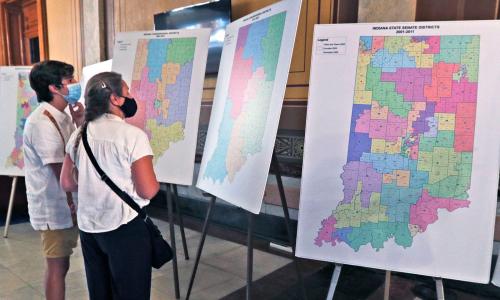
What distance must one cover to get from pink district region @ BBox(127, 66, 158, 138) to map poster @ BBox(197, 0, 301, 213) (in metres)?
0.44

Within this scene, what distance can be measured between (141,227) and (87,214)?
20 centimetres

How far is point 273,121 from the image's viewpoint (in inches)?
56.6

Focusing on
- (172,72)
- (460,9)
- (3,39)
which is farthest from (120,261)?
(3,39)

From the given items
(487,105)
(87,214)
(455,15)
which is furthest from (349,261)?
(455,15)

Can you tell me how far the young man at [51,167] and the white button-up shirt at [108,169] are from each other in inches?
11.9

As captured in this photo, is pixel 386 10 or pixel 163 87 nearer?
pixel 163 87

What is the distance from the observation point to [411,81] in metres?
1.41

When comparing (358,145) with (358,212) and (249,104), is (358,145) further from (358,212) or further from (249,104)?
(249,104)

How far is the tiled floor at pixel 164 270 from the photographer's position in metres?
2.28

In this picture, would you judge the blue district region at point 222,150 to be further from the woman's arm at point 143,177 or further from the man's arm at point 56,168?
the man's arm at point 56,168

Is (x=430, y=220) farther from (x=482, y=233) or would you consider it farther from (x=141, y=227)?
(x=141, y=227)

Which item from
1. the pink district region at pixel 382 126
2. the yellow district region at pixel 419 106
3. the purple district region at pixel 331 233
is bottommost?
the purple district region at pixel 331 233

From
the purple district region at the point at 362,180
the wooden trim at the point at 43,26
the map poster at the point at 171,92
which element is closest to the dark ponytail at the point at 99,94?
the map poster at the point at 171,92

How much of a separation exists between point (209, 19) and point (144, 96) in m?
1.49
